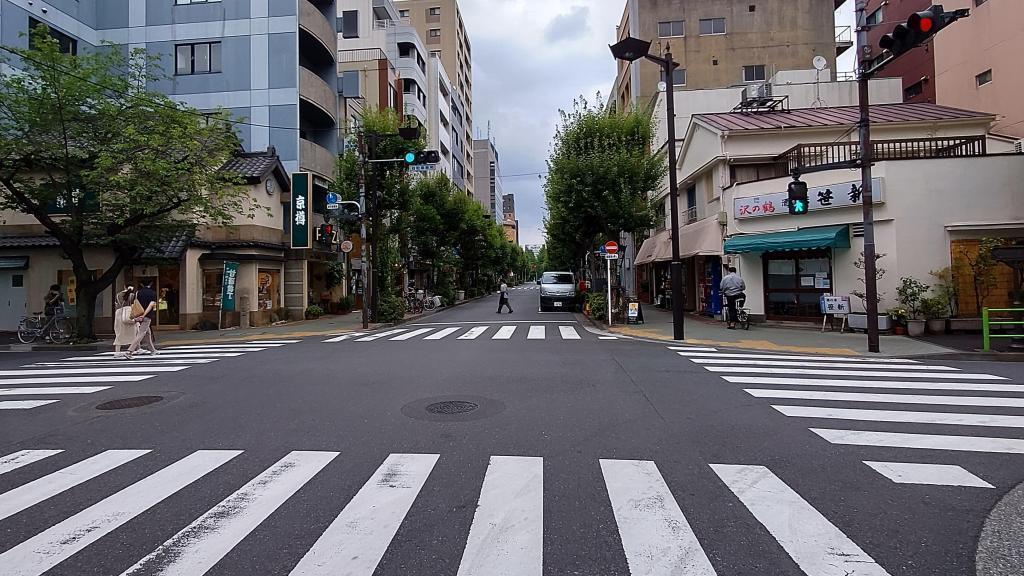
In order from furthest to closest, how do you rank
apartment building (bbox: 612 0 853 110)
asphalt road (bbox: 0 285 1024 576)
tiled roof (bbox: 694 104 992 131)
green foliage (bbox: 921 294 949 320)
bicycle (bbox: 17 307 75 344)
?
1. apartment building (bbox: 612 0 853 110)
2. tiled roof (bbox: 694 104 992 131)
3. bicycle (bbox: 17 307 75 344)
4. green foliage (bbox: 921 294 949 320)
5. asphalt road (bbox: 0 285 1024 576)

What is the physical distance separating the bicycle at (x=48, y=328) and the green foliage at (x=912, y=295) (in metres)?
23.8

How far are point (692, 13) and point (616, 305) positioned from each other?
25646 mm

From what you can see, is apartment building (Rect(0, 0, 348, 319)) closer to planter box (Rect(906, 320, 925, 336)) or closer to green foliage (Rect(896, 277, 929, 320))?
green foliage (Rect(896, 277, 929, 320))

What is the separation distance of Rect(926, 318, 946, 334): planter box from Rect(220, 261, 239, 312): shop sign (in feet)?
72.2

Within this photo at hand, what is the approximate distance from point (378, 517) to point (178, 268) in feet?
65.3

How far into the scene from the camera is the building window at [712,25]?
34844mm

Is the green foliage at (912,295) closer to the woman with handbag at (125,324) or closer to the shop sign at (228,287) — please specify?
the woman with handbag at (125,324)

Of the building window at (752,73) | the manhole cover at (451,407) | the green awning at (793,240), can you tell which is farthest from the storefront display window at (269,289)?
the building window at (752,73)

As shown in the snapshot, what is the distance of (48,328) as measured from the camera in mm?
16625

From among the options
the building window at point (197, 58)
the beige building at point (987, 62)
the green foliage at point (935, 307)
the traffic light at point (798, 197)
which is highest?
the building window at point (197, 58)

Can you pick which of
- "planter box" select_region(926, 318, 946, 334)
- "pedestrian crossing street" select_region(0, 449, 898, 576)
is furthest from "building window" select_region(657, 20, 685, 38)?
"pedestrian crossing street" select_region(0, 449, 898, 576)

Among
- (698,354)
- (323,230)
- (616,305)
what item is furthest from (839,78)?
(323,230)

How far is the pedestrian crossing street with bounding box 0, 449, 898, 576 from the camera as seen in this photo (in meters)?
3.10

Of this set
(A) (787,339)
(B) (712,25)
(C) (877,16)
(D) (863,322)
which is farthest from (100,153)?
(C) (877,16)
